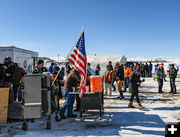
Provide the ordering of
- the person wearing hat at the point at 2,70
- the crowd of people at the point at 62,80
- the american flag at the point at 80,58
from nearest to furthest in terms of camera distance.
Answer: the american flag at the point at 80,58, the crowd of people at the point at 62,80, the person wearing hat at the point at 2,70

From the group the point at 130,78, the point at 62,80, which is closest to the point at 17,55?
the point at 62,80

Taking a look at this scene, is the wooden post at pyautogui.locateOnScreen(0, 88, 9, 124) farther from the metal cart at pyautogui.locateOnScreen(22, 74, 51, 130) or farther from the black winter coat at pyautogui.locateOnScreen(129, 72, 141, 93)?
the black winter coat at pyautogui.locateOnScreen(129, 72, 141, 93)

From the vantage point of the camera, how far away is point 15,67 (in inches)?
334

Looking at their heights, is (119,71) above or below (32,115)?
above

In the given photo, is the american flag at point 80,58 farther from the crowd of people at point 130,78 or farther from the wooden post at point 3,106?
the crowd of people at point 130,78

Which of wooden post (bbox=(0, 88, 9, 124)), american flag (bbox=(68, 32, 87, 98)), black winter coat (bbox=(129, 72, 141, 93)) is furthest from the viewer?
black winter coat (bbox=(129, 72, 141, 93))

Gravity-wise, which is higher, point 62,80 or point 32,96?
point 62,80

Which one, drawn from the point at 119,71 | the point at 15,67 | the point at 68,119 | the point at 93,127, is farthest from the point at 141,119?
the point at 15,67

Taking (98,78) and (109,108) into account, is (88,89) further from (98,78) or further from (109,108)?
(109,108)

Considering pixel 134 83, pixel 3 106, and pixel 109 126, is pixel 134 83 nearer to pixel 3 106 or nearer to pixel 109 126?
pixel 109 126

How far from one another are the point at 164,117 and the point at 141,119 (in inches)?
36.6

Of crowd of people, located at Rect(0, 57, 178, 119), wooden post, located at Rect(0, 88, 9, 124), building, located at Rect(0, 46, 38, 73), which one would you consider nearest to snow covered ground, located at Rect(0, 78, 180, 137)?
wooden post, located at Rect(0, 88, 9, 124)

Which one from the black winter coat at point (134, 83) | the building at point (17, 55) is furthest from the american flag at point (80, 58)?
the building at point (17, 55)

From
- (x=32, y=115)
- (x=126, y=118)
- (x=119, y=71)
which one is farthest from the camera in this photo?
(x=119, y=71)
